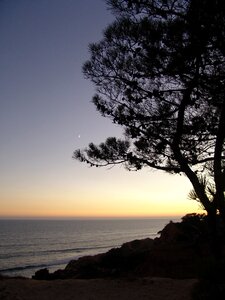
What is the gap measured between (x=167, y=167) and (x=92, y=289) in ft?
12.0

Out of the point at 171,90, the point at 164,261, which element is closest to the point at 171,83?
the point at 171,90

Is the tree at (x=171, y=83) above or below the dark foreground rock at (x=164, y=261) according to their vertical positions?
above

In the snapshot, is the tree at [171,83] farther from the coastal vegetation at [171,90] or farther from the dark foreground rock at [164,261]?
the dark foreground rock at [164,261]

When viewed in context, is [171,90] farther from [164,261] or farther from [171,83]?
[164,261]

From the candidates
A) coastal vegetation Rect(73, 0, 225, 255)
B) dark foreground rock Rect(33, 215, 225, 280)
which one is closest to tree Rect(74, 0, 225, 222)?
coastal vegetation Rect(73, 0, 225, 255)

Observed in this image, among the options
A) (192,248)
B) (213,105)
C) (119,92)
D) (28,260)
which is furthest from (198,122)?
(28,260)

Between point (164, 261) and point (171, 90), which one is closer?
point (171, 90)

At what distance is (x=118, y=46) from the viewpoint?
7.09m

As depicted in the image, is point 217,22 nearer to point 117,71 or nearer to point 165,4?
point 165,4

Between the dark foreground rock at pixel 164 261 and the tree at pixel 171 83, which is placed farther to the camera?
the dark foreground rock at pixel 164 261

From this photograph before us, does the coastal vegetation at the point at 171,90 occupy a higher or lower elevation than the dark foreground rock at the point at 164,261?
higher

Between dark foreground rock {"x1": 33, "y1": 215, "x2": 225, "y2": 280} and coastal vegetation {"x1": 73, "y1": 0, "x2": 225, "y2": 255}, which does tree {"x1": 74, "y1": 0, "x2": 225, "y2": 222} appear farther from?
dark foreground rock {"x1": 33, "y1": 215, "x2": 225, "y2": 280}

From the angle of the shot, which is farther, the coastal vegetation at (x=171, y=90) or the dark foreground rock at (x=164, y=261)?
the dark foreground rock at (x=164, y=261)

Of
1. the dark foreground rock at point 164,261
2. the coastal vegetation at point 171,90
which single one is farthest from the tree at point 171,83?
the dark foreground rock at point 164,261
